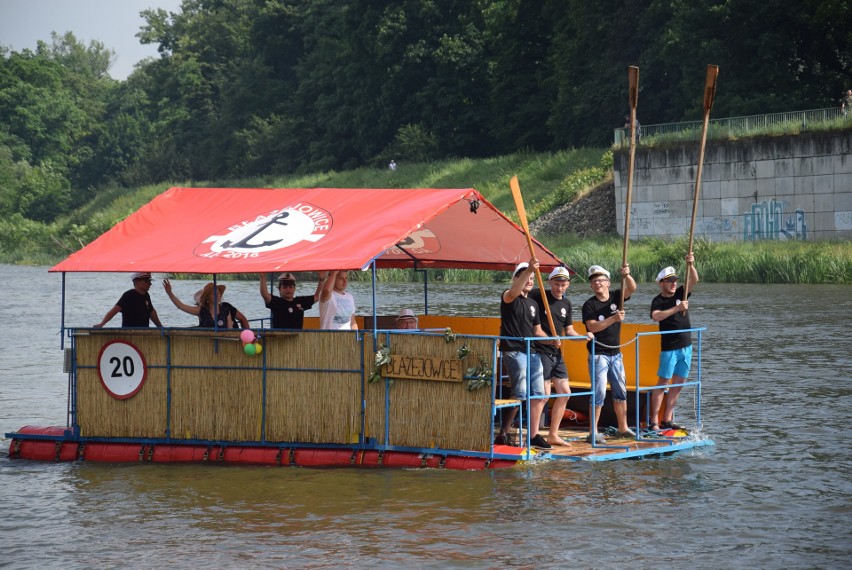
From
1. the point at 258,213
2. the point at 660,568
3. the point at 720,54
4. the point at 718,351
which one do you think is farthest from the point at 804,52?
the point at 660,568

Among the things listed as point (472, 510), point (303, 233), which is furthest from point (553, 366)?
point (303, 233)

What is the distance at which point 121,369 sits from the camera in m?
15.7

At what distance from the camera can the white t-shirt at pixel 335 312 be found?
15.1m

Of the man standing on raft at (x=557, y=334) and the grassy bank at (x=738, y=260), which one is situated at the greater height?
the grassy bank at (x=738, y=260)

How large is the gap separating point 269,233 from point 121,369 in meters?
2.41

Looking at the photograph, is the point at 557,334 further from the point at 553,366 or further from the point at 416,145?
the point at 416,145

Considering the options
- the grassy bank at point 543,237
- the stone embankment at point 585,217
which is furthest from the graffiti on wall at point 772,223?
the stone embankment at point 585,217

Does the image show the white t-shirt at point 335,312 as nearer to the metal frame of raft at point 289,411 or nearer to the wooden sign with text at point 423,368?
the metal frame of raft at point 289,411

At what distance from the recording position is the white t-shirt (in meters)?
15.1

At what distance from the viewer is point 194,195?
1734cm

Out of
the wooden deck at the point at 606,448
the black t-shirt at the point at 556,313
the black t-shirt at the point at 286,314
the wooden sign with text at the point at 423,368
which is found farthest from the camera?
the black t-shirt at the point at 286,314

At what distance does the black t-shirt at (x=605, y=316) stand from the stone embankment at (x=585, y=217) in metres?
39.7

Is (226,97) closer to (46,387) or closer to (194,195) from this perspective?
(46,387)

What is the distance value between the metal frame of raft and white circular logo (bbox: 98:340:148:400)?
83 mm
